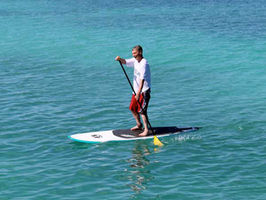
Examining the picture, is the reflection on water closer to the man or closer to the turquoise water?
the turquoise water

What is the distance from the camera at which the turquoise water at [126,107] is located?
1323cm

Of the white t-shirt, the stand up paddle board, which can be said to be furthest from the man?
the stand up paddle board

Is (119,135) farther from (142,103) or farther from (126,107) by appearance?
(126,107)

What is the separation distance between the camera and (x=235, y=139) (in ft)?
53.0

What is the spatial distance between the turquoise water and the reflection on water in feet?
0.08

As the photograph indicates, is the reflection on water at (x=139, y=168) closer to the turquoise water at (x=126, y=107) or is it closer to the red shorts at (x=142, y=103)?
the turquoise water at (x=126, y=107)

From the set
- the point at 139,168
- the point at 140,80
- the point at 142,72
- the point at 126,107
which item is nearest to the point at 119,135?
the point at 140,80

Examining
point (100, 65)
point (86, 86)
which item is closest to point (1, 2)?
point (100, 65)

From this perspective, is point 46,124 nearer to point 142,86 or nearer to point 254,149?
point 142,86

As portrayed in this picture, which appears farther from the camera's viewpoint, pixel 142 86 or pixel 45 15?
pixel 45 15

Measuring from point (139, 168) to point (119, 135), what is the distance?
250 centimetres

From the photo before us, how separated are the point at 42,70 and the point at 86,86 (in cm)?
428

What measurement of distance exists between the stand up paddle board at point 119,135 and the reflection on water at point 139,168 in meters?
0.48

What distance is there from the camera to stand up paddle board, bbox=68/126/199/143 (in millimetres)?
16172
